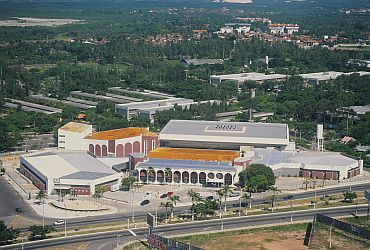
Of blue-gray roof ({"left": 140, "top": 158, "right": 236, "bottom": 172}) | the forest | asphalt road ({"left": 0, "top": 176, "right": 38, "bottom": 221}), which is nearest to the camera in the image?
asphalt road ({"left": 0, "top": 176, "right": 38, "bottom": 221})

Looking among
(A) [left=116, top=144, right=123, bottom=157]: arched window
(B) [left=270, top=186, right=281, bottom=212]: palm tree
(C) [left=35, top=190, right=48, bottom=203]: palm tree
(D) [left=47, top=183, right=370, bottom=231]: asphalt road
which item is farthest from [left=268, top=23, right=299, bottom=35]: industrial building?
(C) [left=35, top=190, right=48, bottom=203]: palm tree

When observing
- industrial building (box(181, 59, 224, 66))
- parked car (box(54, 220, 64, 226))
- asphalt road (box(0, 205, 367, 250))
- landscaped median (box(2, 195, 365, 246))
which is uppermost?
industrial building (box(181, 59, 224, 66))

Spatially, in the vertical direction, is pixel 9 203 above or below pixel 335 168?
below

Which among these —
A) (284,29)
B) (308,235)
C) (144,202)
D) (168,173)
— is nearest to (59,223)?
(144,202)

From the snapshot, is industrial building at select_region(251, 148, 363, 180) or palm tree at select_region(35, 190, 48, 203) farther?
industrial building at select_region(251, 148, 363, 180)

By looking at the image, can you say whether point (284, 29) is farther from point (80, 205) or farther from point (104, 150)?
point (80, 205)

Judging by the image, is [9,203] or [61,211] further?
[9,203]

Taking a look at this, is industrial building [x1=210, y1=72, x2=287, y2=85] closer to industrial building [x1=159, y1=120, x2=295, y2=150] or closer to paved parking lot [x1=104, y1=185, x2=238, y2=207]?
industrial building [x1=159, y1=120, x2=295, y2=150]
